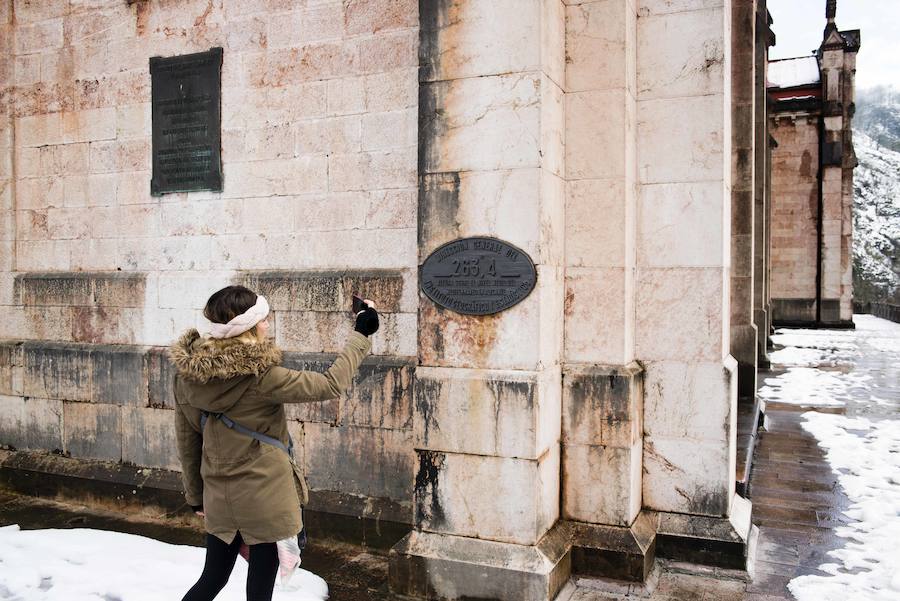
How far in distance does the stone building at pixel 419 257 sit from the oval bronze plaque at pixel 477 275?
7 cm

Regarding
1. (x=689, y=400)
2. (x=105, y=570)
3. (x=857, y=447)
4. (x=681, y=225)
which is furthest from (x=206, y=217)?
(x=857, y=447)

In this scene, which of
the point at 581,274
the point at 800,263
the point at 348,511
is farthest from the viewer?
the point at 800,263

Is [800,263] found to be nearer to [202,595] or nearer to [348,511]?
[348,511]

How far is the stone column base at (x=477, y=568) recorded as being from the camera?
4344 mm

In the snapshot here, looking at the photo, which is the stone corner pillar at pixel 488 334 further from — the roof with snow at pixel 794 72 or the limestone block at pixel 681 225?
the roof with snow at pixel 794 72

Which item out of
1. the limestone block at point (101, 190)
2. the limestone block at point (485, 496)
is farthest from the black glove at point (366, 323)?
the limestone block at point (101, 190)

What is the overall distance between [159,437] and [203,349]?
3771 mm

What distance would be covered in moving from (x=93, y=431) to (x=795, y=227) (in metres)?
28.3

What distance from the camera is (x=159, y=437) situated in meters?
6.52

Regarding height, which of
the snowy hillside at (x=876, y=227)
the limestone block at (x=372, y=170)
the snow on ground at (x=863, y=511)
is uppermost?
the snowy hillside at (x=876, y=227)

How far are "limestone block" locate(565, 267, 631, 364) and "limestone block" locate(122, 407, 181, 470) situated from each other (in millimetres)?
3540

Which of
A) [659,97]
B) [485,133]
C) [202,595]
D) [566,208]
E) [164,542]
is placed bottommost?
[164,542]

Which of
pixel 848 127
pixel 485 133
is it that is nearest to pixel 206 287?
pixel 485 133

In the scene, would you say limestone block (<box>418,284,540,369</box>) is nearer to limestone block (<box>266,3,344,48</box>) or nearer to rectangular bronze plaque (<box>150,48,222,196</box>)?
limestone block (<box>266,3,344,48</box>)
